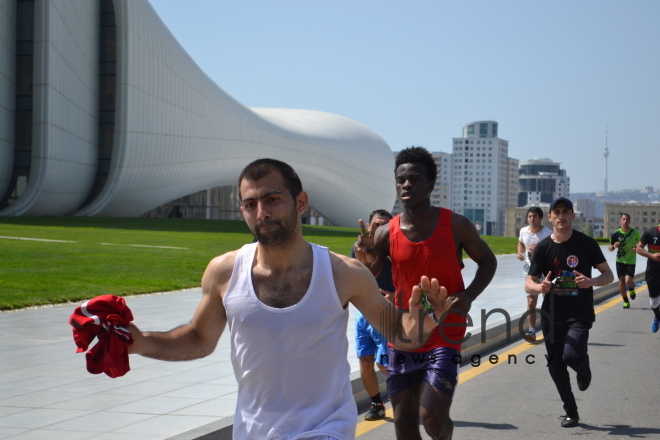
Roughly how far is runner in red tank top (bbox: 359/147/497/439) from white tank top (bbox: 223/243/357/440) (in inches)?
70.6

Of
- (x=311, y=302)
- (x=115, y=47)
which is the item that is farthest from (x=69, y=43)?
(x=311, y=302)

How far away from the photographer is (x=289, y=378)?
315 cm

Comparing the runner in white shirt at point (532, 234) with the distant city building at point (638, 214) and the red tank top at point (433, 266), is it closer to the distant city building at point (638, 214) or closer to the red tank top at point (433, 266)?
the red tank top at point (433, 266)

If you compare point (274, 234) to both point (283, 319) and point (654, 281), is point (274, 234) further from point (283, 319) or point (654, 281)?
point (654, 281)

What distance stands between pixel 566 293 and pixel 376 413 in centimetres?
175

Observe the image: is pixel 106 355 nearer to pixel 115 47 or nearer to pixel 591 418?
pixel 591 418

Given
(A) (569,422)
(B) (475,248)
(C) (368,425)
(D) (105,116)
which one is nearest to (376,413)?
(C) (368,425)

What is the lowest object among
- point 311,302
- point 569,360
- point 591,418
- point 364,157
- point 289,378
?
point 591,418

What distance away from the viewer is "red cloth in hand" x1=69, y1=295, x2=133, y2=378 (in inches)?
121

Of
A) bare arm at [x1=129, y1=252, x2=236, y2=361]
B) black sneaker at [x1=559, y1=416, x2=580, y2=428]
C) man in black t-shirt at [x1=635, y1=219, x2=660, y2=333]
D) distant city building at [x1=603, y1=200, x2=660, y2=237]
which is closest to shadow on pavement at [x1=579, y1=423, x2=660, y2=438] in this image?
black sneaker at [x1=559, y1=416, x2=580, y2=428]

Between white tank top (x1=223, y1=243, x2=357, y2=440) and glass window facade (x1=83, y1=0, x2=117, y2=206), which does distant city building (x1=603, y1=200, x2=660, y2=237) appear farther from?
white tank top (x1=223, y1=243, x2=357, y2=440)

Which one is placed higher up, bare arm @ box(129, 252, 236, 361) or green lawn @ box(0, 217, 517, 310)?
bare arm @ box(129, 252, 236, 361)

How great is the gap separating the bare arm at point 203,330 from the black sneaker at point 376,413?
12.1 ft

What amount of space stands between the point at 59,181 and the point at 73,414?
1719 inches
